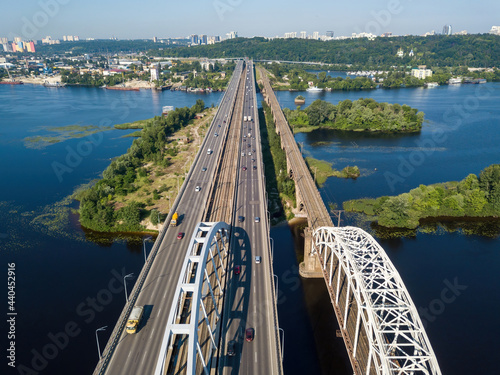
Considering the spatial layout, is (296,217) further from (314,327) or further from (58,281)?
(58,281)

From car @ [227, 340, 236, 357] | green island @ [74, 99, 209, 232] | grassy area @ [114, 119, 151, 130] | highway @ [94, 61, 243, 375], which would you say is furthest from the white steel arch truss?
grassy area @ [114, 119, 151, 130]

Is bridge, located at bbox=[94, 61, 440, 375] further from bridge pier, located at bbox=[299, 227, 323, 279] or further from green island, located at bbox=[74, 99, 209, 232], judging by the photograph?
green island, located at bbox=[74, 99, 209, 232]

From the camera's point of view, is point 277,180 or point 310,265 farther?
point 277,180

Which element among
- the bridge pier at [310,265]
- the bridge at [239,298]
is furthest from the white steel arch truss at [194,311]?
the bridge pier at [310,265]

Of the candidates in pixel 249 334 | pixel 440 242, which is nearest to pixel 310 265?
pixel 249 334

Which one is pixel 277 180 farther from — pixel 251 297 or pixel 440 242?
pixel 251 297

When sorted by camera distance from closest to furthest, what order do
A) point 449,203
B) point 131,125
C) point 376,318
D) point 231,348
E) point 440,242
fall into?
1. point 376,318
2. point 231,348
3. point 440,242
4. point 449,203
5. point 131,125
